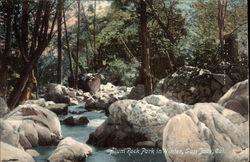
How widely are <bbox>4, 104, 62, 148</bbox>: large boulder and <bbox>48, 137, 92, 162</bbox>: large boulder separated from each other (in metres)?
1.52

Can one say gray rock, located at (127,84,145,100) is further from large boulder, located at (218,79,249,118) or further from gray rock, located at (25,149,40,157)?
large boulder, located at (218,79,249,118)

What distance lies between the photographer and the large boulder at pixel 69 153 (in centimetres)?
751

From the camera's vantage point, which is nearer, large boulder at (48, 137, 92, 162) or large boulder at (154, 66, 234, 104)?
large boulder at (48, 137, 92, 162)

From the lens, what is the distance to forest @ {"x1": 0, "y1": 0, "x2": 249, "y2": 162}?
636 cm

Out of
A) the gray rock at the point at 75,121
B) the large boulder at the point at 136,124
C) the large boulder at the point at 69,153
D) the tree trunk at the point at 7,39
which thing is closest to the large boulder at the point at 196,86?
the gray rock at the point at 75,121

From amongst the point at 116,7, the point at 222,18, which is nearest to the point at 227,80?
the point at 222,18

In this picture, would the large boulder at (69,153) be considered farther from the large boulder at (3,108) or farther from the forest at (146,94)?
the large boulder at (3,108)

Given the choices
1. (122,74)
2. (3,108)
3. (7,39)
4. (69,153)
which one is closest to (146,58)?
(3,108)

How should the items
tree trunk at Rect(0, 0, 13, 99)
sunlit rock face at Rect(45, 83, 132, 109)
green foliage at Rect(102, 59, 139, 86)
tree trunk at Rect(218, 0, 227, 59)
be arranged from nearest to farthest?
tree trunk at Rect(0, 0, 13, 99), tree trunk at Rect(218, 0, 227, 59), sunlit rock face at Rect(45, 83, 132, 109), green foliage at Rect(102, 59, 139, 86)

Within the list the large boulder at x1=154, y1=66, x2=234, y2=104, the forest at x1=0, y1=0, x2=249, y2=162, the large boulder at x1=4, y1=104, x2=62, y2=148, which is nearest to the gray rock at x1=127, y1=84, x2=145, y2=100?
the forest at x1=0, y1=0, x2=249, y2=162

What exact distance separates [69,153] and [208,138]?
277cm

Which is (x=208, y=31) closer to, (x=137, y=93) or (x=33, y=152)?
(x=137, y=93)

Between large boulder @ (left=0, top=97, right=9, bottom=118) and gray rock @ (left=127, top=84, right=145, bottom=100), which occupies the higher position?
large boulder @ (left=0, top=97, right=9, bottom=118)

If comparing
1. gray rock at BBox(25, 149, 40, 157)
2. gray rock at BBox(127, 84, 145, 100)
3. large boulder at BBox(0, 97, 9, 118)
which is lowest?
gray rock at BBox(25, 149, 40, 157)
